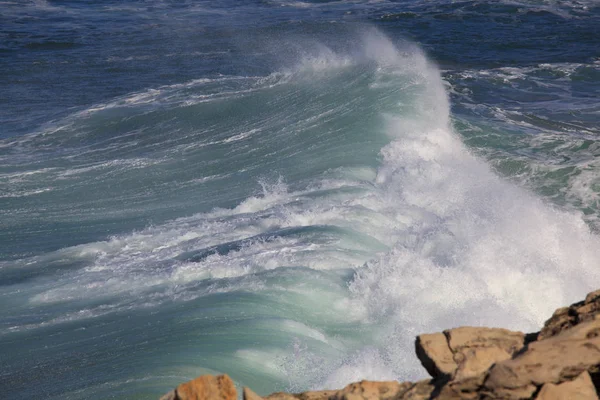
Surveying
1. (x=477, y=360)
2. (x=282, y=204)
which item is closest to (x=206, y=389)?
(x=477, y=360)

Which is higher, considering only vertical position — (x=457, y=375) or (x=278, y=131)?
(x=457, y=375)

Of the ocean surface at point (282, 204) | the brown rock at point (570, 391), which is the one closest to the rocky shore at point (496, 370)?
the brown rock at point (570, 391)

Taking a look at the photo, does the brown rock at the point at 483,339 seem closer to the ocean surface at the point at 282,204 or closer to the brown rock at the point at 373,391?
the brown rock at the point at 373,391

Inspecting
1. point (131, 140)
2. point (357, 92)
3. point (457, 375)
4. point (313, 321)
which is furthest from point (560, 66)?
point (457, 375)

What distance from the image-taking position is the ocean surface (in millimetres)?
8383

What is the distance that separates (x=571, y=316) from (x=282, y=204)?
24.9ft

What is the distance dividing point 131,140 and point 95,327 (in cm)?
868

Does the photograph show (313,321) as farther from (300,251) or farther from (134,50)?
(134,50)

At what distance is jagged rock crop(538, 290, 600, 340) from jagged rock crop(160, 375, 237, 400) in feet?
6.71

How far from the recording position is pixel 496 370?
4.50 m

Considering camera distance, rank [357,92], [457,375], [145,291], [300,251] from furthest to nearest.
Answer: [357,92]
[300,251]
[145,291]
[457,375]

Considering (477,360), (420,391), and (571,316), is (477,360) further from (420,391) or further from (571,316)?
(571,316)

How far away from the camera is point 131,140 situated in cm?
1698

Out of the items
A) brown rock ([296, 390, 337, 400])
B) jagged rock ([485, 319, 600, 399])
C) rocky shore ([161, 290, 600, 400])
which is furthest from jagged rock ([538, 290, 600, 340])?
brown rock ([296, 390, 337, 400])
